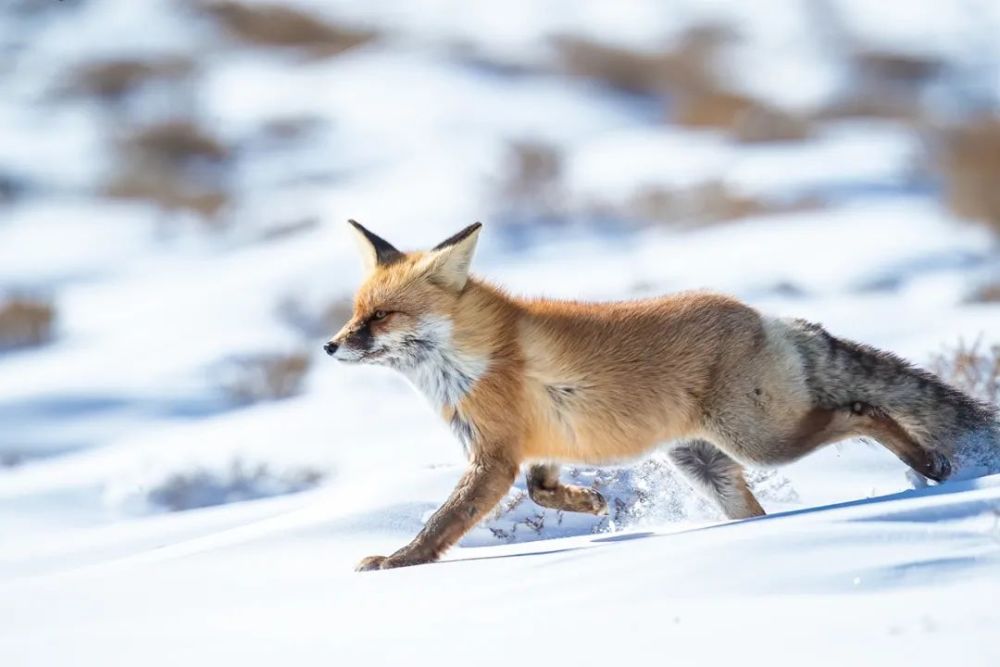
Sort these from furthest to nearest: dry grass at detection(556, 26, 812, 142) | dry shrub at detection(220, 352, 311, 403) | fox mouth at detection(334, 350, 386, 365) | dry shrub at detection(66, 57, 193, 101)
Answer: dry shrub at detection(66, 57, 193, 101), dry grass at detection(556, 26, 812, 142), dry shrub at detection(220, 352, 311, 403), fox mouth at detection(334, 350, 386, 365)

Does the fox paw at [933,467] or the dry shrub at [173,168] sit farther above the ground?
the dry shrub at [173,168]

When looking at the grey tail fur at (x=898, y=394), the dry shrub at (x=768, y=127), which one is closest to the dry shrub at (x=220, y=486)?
the grey tail fur at (x=898, y=394)

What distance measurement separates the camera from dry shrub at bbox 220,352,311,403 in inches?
442

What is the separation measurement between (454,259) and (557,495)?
3.36 ft

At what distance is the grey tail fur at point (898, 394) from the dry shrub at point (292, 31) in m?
23.6

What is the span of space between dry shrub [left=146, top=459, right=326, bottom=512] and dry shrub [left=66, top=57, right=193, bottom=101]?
1911 centimetres

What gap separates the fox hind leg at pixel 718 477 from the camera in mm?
4973

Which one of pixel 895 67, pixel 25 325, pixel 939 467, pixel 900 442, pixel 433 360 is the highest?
pixel 895 67

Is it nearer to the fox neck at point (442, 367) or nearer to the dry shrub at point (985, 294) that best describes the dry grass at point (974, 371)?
the fox neck at point (442, 367)

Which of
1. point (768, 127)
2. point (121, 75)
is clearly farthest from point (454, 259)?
point (121, 75)

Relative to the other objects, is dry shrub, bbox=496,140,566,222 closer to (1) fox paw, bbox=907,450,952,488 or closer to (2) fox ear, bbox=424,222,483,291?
(2) fox ear, bbox=424,222,483,291

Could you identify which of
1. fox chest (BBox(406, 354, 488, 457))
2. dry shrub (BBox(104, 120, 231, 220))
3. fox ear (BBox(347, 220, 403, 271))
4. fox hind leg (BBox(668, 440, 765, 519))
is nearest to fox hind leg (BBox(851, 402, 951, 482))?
fox hind leg (BBox(668, 440, 765, 519))

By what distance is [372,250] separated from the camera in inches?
203

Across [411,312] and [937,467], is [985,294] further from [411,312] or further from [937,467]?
[411,312]
